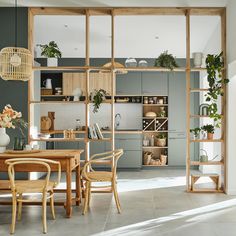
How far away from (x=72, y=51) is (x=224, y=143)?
481 centimetres

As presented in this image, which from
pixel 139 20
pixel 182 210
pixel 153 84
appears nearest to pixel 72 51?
pixel 153 84

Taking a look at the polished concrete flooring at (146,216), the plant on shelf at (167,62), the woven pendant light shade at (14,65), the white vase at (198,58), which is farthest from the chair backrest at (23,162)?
the white vase at (198,58)

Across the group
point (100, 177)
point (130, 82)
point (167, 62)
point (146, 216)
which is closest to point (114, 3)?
point (167, 62)

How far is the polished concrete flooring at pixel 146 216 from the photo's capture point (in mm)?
4426

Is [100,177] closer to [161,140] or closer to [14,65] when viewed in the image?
→ [14,65]

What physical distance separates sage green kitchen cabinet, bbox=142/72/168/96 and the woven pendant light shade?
17.0 feet

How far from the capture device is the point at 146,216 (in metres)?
5.09

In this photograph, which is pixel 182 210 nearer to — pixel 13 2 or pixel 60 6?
pixel 60 6

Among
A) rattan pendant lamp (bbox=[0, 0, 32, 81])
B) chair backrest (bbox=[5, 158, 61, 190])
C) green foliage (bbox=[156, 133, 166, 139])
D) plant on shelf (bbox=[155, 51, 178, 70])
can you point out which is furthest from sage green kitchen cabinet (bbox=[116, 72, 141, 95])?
chair backrest (bbox=[5, 158, 61, 190])

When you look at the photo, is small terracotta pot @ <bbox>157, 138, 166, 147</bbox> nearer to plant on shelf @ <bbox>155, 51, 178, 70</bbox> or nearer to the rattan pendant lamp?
plant on shelf @ <bbox>155, 51, 178, 70</bbox>

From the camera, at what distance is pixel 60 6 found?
664cm

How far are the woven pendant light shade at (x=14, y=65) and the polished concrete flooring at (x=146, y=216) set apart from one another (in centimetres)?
189

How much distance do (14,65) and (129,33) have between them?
11.0 feet

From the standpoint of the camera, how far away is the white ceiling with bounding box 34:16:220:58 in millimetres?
7281
